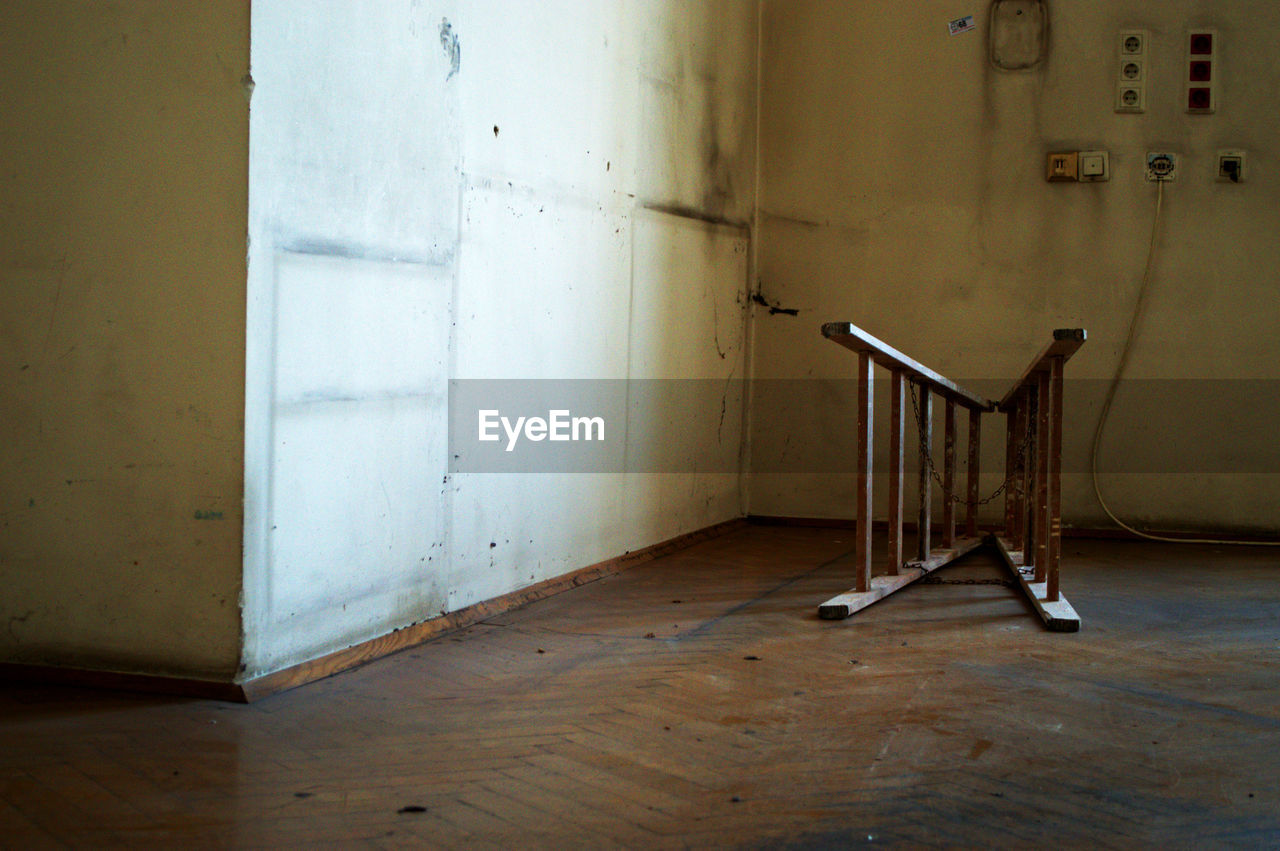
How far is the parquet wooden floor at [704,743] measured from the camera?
2.09m

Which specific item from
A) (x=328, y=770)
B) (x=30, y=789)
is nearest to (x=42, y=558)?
(x=30, y=789)

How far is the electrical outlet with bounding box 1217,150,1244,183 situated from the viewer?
5.59 meters

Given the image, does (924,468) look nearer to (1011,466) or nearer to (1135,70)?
(1011,466)

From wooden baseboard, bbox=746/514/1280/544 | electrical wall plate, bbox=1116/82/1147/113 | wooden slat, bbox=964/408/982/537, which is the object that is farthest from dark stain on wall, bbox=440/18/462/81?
electrical wall plate, bbox=1116/82/1147/113

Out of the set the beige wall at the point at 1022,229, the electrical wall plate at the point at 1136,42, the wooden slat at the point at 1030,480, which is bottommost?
the wooden slat at the point at 1030,480

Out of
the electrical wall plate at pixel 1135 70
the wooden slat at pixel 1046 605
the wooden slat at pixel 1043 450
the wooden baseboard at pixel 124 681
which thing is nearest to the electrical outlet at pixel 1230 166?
the electrical wall plate at pixel 1135 70

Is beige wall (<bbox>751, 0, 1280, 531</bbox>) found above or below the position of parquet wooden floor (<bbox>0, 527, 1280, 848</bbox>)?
above

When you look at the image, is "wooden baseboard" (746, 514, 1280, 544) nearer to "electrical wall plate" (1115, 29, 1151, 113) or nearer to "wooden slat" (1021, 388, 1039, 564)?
"wooden slat" (1021, 388, 1039, 564)

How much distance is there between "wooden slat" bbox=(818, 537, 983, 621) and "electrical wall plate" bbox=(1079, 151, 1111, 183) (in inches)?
77.9

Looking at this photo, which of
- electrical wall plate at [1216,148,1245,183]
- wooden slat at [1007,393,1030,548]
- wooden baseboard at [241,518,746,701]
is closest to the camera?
wooden baseboard at [241,518,746,701]

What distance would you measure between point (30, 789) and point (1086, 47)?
5549 millimetres

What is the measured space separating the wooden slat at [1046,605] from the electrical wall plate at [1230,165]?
91.3 inches

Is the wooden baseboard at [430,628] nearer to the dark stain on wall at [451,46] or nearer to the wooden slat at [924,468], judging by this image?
the wooden slat at [924,468]

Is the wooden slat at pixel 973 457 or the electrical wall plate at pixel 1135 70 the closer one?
the wooden slat at pixel 973 457
